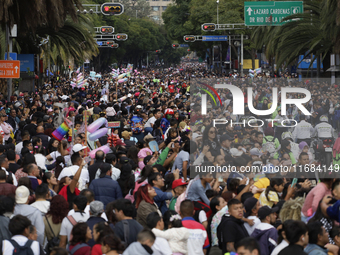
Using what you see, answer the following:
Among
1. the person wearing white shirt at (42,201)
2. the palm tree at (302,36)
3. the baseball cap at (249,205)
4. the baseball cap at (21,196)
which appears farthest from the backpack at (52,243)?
the palm tree at (302,36)

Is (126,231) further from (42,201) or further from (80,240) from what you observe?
(42,201)

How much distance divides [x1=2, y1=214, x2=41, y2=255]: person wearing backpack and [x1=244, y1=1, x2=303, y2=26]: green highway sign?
22095 mm

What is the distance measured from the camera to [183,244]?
574 centimetres

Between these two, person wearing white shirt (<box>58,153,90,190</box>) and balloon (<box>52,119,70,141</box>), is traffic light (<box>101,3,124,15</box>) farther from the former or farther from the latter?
person wearing white shirt (<box>58,153,90,190</box>)

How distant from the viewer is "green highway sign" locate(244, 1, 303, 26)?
1002 inches

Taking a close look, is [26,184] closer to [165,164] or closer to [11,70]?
[165,164]

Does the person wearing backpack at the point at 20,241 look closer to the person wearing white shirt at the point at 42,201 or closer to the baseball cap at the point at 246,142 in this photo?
the person wearing white shirt at the point at 42,201

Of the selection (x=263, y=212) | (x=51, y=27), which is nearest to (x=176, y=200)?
(x=263, y=212)

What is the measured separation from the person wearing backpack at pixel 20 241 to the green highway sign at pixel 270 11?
22095 millimetres

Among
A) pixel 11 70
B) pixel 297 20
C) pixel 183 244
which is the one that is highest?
pixel 297 20

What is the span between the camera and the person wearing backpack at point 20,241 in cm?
530

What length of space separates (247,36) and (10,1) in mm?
38186

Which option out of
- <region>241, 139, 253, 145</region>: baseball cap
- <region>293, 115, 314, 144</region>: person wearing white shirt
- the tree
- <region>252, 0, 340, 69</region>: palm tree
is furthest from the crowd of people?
the tree

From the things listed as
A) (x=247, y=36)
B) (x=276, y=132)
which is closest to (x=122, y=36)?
(x=247, y=36)
